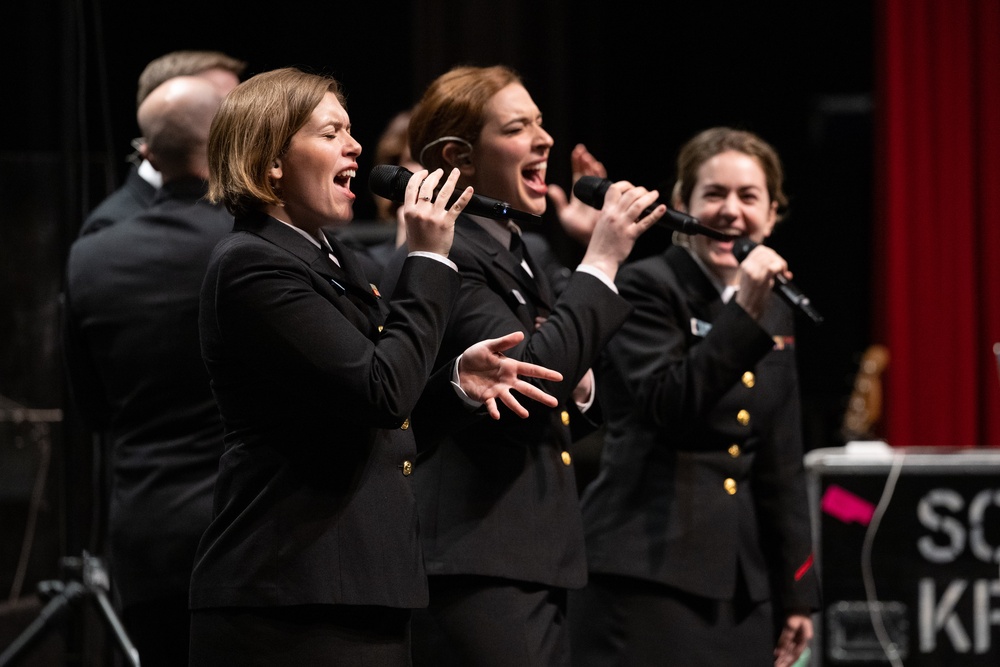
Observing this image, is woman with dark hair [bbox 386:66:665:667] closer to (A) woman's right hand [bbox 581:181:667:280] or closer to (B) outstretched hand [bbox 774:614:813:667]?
(A) woman's right hand [bbox 581:181:667:280]

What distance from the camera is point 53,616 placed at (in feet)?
10.2

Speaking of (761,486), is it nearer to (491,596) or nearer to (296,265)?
(491,596)

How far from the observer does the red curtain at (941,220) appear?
5184mm

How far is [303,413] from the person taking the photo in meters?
1.73

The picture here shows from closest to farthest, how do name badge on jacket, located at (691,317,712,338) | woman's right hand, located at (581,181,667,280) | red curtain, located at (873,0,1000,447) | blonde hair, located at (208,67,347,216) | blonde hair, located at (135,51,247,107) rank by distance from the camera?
blonde hair, located at (208,67,347,216)
woman's right hand, located at (581,181,667,280)
name badge on jacket, located at (691,317,712,338)
blonde hair, located at (135,51,247,107)
red curtain, located at (873,0,1000,447)

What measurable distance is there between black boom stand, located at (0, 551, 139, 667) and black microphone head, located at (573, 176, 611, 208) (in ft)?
4.95

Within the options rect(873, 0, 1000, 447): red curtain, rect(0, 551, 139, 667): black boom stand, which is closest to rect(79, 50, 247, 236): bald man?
rect(0, 551, 139, 667): black boom stand

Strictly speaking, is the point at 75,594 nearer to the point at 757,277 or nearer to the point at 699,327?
the point at 699,327

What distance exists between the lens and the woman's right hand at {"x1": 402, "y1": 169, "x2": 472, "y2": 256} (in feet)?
5.97

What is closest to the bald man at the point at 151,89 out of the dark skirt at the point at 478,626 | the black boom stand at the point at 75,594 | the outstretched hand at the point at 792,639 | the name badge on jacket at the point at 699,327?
the black boom stand at the point at 75,594

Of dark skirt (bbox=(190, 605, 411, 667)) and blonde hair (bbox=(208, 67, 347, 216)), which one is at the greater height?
blonde hair (bbox=(208, 67, 347, 216))

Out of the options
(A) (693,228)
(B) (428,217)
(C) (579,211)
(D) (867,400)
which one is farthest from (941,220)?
(B) (428,217)

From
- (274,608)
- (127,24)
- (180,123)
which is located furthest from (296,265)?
(127,24)

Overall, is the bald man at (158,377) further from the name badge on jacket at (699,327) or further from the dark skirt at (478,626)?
the name badge on jacket at (699,327)
